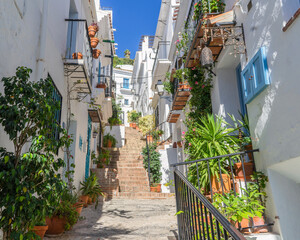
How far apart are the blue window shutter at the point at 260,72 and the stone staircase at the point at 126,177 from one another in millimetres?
6942

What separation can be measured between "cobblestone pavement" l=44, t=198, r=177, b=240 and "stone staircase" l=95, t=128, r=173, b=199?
1.79 metres

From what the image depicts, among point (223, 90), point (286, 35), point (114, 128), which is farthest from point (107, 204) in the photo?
point (114, 128)

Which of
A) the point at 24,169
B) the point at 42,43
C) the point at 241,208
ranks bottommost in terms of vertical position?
the point at 241,208

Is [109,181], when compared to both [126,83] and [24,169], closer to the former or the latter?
[24,169]

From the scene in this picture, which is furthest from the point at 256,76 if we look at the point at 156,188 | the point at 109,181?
the point at 156,188

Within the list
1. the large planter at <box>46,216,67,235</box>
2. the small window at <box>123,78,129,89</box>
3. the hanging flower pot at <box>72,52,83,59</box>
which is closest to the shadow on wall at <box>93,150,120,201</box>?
the large planter at <box>46,216,67,235</box>

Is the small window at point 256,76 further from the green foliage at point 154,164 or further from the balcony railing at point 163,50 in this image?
the balcony railing at point 163,50

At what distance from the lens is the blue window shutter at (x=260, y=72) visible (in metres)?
4.52

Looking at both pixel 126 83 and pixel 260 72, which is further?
pixel 126 83

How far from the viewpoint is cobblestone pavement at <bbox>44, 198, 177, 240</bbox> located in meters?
5.27

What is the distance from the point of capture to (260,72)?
4.65 m

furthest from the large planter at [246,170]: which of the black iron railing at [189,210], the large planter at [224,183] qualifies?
the black iron railing at [189,210]

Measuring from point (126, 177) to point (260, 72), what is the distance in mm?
9547

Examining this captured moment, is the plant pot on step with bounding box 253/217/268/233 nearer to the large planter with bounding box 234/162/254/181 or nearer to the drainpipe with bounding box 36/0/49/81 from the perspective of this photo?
the large planter with bounding box 234/162/254/181
